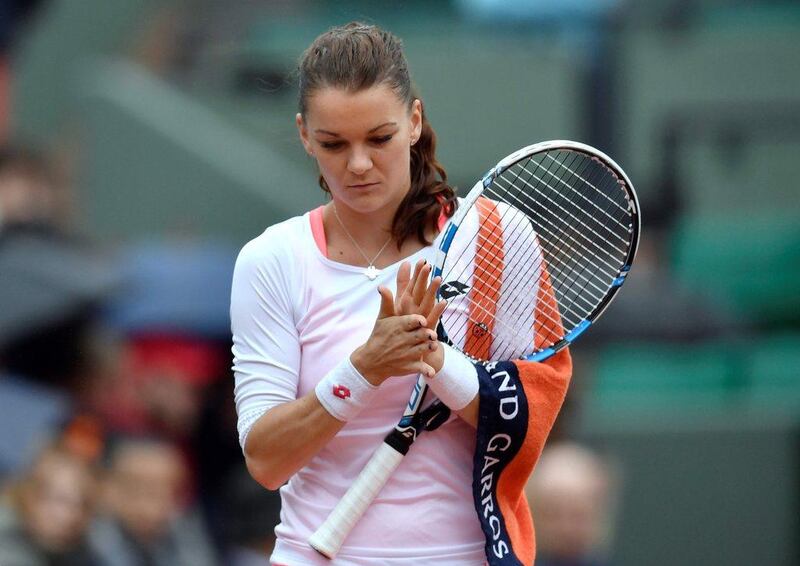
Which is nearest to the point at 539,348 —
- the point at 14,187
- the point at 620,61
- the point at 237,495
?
the point at 237,495

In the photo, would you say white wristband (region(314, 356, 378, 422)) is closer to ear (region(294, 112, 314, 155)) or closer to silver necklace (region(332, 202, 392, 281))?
silver necklace (region(332, 202, 392, 281))

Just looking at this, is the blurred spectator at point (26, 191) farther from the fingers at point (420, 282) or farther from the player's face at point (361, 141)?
the fingers at point (420, 282)

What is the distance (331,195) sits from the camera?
7.93ft

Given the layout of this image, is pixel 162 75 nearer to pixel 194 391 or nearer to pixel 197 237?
pixel 197 237

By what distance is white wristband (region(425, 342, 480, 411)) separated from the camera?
2.23m

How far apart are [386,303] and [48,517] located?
8.73 ft

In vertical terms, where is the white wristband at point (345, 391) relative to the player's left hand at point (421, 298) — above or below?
below

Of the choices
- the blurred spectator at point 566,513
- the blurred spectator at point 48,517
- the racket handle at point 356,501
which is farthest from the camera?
the blurred spectator at point 566,513

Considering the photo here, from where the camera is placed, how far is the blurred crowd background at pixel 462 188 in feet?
18.4

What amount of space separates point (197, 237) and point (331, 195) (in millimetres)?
4635

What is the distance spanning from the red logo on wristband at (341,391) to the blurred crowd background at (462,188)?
2.90 m

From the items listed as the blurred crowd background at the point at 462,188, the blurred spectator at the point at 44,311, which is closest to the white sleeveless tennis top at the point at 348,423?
the blurred crowd background at the point at 462,188

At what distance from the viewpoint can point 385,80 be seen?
2254mm

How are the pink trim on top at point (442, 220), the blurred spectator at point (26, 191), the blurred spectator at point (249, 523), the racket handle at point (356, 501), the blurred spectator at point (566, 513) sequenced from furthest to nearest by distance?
the blurred spectator at point (26, 191), the blurred spectator at point (249, 523), the blurred spectator at point (566, 513), the pink trim on top at point (442, 220), the racket handle at point (356, 501)
